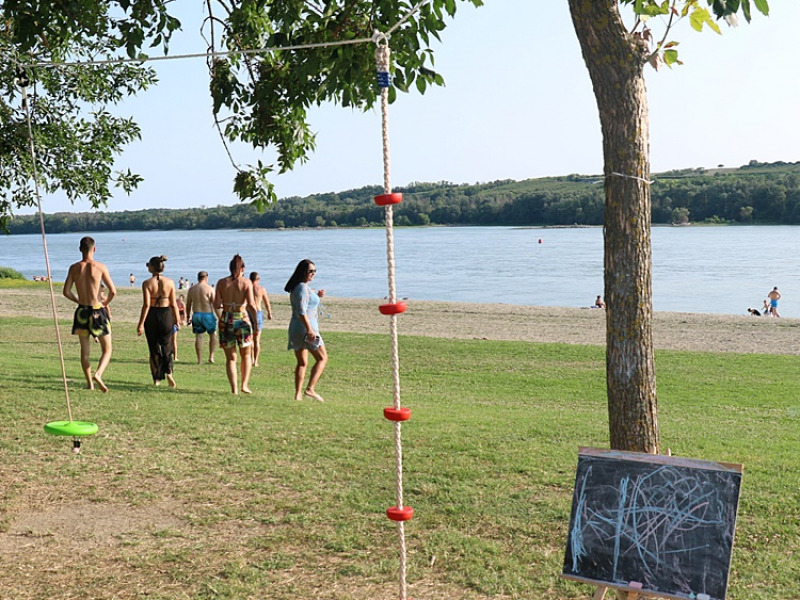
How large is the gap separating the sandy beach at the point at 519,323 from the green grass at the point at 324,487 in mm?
10958

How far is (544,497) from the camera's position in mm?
6016

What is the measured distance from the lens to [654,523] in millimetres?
3795

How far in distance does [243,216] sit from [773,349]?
487 ft

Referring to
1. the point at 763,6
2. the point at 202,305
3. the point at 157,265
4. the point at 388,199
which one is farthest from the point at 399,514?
the point at 202,305

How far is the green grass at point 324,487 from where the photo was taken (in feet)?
15.8

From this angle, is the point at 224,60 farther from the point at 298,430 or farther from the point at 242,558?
the point at 242,558

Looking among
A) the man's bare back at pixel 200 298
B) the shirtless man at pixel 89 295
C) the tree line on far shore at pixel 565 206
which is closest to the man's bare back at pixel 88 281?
the shirtless man at pixel 89 295

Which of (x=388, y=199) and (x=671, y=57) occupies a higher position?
(x=671, y=57)

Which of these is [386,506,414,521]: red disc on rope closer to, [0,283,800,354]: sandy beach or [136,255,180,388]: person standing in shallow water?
[136,255,180,388]: person standing in shallow water

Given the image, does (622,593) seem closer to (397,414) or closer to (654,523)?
(654,523)

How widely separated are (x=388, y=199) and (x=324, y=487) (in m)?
2.98

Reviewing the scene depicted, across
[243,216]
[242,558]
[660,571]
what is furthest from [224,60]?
[243,216]

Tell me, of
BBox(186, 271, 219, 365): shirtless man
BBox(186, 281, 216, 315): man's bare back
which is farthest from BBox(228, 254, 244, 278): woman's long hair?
BBox(186, 281, 216, 315): man's bare back

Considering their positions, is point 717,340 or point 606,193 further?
point 717,340
